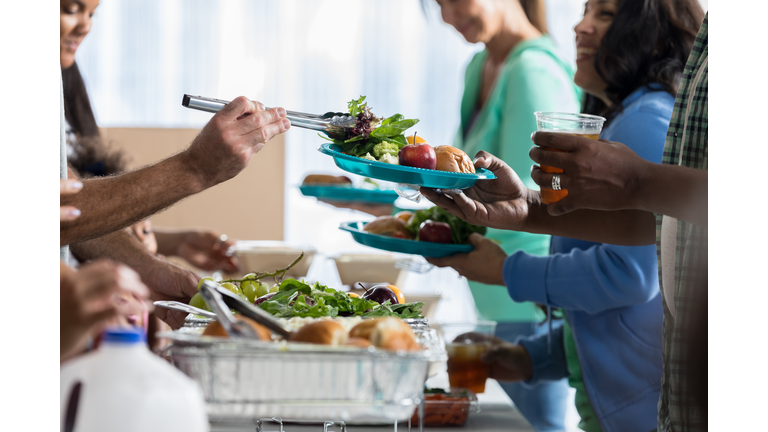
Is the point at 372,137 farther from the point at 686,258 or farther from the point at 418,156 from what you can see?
the point at 686,258

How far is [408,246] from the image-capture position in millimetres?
1709

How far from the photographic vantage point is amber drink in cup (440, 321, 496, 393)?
1664 mm

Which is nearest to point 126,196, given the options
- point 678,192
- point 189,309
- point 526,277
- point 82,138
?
point 189,309

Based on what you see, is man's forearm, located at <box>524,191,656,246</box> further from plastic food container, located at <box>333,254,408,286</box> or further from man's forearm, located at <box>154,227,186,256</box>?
man's forearm, located at <box>154,227,186,256</box>

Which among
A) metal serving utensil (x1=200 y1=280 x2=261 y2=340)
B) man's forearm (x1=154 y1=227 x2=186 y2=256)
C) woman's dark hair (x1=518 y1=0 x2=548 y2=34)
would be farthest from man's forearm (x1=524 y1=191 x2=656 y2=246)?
man's forearm (x1=154 y1=227 x2=186 y2=256)

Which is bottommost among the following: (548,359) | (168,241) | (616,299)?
(548,359)

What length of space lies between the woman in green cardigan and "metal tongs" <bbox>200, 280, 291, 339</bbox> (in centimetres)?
151

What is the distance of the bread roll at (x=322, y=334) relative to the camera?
2.08ft

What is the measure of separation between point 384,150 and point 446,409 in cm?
56

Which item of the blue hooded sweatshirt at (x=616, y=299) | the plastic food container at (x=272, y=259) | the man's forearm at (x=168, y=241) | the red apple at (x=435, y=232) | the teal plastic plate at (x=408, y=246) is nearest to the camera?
the blue hooded sweatshirt at (x=616, y=299)

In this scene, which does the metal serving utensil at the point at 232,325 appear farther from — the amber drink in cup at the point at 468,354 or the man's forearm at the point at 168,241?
the man's forearm at the point at 168,241

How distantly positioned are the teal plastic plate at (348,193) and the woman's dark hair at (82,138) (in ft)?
2.62

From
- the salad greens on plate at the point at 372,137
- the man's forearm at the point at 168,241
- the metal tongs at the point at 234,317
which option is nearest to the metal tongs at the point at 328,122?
the salad greens on plate at the point at 372,137
